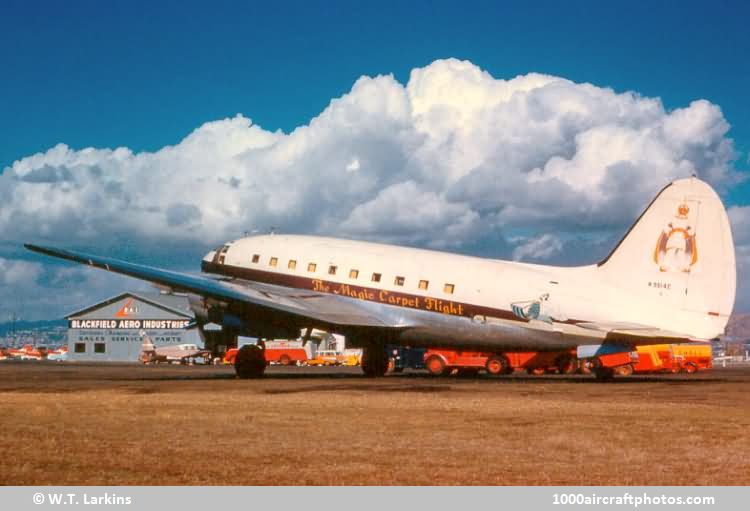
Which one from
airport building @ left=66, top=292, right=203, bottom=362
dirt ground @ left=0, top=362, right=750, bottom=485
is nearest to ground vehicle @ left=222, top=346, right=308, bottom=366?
airport building @ left=66, top=292, right=203, bottom=362

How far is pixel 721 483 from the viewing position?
981 centimetres

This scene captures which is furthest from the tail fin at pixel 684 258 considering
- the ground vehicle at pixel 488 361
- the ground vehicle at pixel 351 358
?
the ground vehicle at pixel 351 358

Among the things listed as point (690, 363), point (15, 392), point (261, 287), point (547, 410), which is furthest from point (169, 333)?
point (547, 410)

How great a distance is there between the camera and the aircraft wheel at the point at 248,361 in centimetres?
3438

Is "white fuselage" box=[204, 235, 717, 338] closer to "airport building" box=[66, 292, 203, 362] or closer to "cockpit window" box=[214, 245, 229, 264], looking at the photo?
"cockpit window" box=[214, 245, 229, 264]

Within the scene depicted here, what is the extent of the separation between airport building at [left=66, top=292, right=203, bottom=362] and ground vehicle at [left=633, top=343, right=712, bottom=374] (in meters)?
66.0

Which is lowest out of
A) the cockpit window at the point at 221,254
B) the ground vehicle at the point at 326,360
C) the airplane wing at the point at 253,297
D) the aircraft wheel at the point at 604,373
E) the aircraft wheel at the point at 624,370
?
the ground vehicle at the point at 326,360

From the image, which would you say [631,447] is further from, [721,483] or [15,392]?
[15,392]

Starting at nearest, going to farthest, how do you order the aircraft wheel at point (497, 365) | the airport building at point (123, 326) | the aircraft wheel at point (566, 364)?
1. the aircraft wheel at point (497, 365)
2. the aircraft wheel at point (566, 364)
3. the airport building at point (123, 326)

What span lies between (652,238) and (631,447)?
19.3m

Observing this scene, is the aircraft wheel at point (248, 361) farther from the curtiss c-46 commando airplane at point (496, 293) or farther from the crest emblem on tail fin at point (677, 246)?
the crest emblem on tail fin at point (677, 246)

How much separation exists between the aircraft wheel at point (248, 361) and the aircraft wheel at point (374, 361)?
4950 mm

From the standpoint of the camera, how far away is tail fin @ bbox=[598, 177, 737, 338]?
29.8 m

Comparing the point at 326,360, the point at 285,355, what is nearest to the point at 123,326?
the point at 285,355
